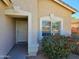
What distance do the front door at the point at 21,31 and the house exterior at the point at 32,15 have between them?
4.66m

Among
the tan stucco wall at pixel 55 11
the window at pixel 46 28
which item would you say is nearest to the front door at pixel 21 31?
the window at pixel 46 28

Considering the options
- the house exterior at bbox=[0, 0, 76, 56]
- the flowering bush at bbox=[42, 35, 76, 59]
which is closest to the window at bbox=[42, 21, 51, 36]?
the house exterior at bbox=[0, 0, 76, 56]

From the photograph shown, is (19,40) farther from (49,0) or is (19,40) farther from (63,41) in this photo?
(63,41)

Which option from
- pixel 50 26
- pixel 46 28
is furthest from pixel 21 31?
pixel 50 26

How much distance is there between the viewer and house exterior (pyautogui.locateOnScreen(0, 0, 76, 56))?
1338 cm

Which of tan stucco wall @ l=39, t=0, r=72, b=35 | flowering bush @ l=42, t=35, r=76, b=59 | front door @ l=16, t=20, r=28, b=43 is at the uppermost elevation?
tan stucco wall @ l=39, t=0, r=72, b=35

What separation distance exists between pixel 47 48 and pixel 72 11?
216 inches

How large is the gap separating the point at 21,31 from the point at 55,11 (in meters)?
5.79

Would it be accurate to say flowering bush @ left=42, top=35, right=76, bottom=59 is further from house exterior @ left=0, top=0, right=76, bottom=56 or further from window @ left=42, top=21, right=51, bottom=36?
window @ left=42, top=21, right=51, bottom=36

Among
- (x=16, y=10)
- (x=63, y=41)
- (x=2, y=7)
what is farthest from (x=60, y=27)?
(x=2, y=7)

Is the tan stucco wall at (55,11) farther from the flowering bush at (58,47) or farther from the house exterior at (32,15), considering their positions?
the flowering bush at (58,47)

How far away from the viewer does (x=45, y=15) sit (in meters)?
16.1

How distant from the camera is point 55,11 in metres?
16.3

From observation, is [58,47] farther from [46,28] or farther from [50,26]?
[50,26]
